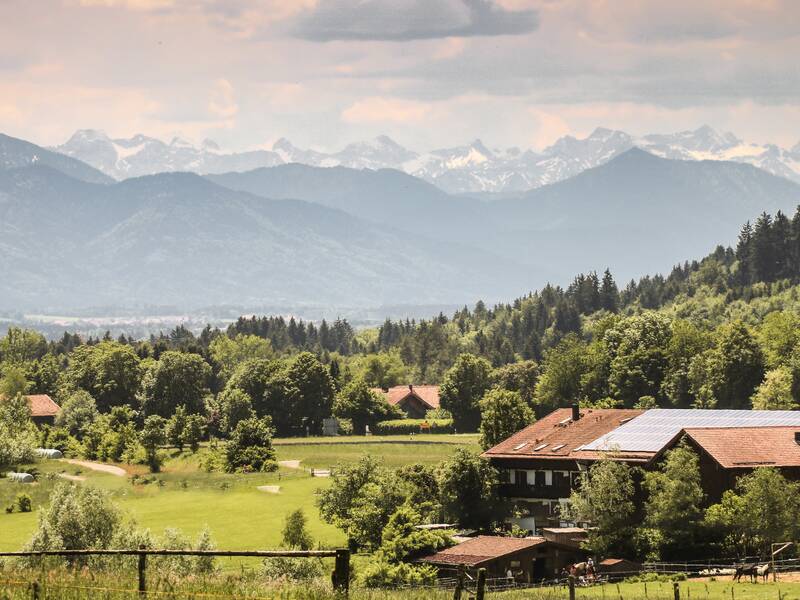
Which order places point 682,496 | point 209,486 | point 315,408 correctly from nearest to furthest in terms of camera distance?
point 682,496
point 209,486
point 315,408

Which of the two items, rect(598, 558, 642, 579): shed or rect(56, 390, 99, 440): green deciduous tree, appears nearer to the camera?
rect(598, 558, 642, 579): shed

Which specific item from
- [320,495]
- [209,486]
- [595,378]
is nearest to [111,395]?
[595,378]

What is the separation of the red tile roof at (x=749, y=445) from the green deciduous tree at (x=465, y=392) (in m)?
97.3

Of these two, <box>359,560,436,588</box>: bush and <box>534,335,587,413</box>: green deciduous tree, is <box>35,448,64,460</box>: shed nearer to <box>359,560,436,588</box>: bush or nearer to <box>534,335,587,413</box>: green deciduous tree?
<box>534,335,587,413</box>: green deciduous tree

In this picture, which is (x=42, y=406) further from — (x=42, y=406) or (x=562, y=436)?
(x=562, y=436)

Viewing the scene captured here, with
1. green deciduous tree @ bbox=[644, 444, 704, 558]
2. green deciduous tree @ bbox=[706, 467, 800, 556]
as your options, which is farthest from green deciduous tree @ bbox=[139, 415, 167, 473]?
green deciduous tree @ bbox=[706, 467, 800, 556]

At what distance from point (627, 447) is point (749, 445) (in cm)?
807

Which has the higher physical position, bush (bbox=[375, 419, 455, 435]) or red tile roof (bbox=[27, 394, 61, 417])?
red tile roof (bbox=[27, 394, 61, 417])

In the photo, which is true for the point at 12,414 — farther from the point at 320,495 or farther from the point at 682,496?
the point at 682,496

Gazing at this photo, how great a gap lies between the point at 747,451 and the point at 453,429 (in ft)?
336

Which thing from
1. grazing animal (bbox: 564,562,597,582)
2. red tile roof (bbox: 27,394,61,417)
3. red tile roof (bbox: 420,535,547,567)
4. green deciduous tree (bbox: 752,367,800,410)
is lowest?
grazing animal (bbox: 564,562,597,582)

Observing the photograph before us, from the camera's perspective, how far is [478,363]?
631 ft

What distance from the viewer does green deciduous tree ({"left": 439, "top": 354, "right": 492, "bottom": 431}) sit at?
18450 cm

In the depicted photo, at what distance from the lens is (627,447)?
291ft
